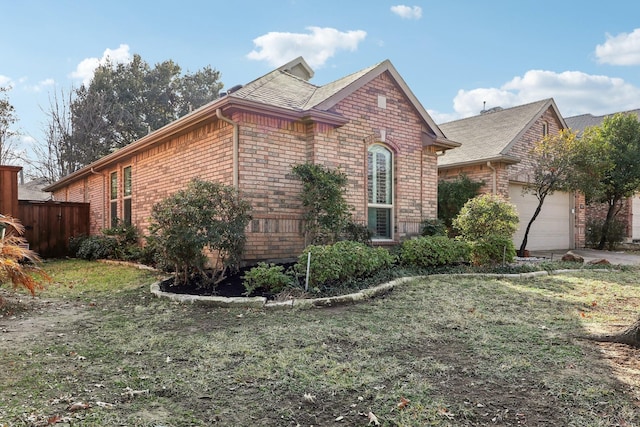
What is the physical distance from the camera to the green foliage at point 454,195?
1369 cm

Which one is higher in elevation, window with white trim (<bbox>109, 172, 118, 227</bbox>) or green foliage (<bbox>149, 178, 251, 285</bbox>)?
window with white trim (<bbox>109, 172, 118, 227</bbox>)

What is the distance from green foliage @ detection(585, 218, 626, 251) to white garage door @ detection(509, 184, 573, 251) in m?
1.73

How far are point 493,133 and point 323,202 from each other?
10341 mm

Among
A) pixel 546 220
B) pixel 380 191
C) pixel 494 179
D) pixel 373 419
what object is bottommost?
pixel 373 419

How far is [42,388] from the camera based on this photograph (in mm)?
2986

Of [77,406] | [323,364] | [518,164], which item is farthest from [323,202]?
[518,164]

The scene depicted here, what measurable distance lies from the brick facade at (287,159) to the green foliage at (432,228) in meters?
0.19

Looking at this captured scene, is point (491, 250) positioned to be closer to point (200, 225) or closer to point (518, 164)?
point (200, 225)

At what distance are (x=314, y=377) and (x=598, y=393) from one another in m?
2.08

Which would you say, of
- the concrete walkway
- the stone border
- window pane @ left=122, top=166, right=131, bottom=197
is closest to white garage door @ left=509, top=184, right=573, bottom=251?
the concrete walkway

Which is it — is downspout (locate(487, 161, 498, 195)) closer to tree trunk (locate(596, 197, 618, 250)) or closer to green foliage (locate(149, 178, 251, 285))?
tree trunk (locate(596, 197, 618, 250))

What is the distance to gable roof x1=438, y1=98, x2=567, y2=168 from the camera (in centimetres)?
1398

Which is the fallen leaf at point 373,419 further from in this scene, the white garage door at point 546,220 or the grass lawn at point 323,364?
the white garage door at point 546,220

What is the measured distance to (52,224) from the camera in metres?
14.5
